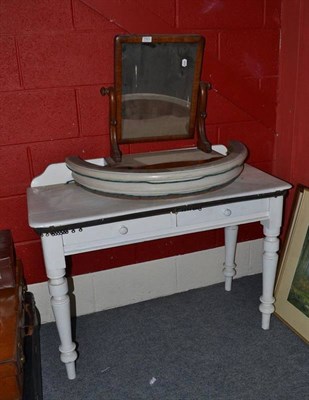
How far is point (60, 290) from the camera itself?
1.60 meters

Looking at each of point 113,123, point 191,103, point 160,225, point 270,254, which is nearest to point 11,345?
point 160,225

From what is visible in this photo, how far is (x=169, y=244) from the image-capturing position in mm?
2244

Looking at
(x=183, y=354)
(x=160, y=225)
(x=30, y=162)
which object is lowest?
(x=183, y=354)

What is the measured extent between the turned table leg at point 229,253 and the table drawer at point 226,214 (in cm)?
41

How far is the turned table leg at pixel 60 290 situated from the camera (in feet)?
5.02

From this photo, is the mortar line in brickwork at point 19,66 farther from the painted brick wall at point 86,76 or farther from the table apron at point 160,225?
the table apron at point 160,225

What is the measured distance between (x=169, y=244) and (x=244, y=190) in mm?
636

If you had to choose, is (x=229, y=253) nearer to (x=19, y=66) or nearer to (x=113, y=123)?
(x=113, y=123)

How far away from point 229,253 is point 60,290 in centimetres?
95

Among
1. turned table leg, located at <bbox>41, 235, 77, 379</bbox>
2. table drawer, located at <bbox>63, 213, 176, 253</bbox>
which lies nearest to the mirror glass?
table drawer, located at <bbox>63, 213, 176, 253</bbox>

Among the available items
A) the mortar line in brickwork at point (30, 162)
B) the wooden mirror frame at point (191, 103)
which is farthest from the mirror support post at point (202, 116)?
the mortar line in brickwork at point (30, 162)

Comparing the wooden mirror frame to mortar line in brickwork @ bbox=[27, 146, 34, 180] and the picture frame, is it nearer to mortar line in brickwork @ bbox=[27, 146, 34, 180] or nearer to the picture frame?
mortar line in brickwork @ bbox=[27, 146, 34, 180]

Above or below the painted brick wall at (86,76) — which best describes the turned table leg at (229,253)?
below

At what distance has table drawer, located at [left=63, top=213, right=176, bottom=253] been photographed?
1562 mm
